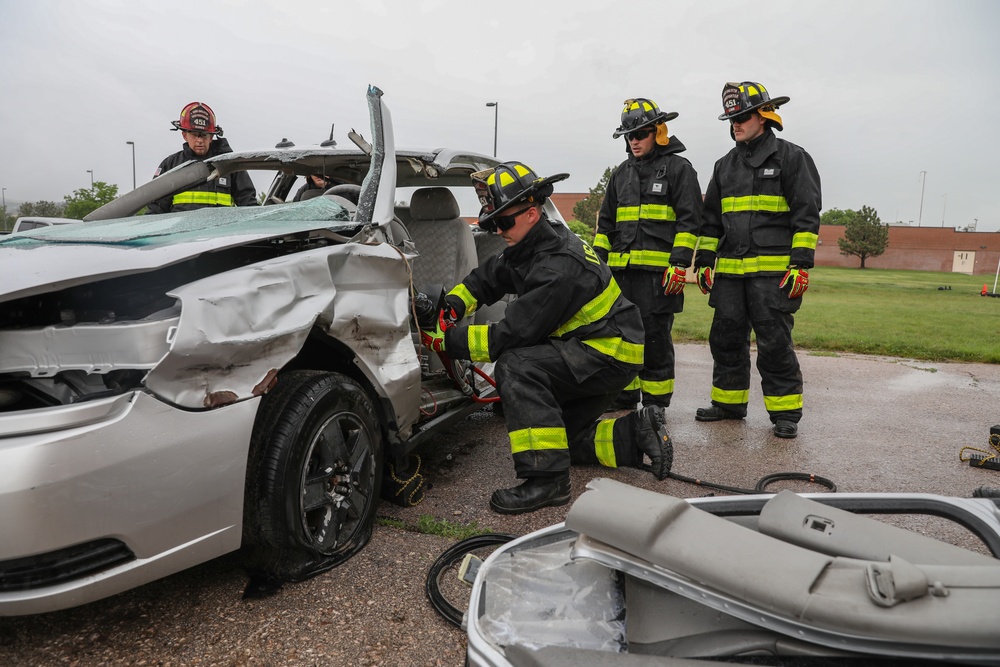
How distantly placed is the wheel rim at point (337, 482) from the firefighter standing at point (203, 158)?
221cm

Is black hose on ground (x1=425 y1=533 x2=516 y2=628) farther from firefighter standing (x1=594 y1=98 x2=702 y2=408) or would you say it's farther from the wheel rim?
firefighter standing (x1=594 y1=98 x2=702 y2=408)

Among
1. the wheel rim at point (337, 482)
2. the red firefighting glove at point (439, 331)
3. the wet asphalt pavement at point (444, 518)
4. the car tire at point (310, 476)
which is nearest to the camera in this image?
the wet asphalt pavement at point (444, 518)

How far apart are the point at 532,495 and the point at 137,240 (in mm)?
1860

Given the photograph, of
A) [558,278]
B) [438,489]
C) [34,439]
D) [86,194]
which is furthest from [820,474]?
[86,194]

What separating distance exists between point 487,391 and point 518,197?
119 cm

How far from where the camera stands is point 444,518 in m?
2.86

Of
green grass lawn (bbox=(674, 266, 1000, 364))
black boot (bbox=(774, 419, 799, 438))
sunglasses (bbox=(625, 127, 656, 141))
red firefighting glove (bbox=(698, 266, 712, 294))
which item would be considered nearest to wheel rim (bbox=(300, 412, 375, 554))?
black boot (bbox=(774, 419, 799, 438))

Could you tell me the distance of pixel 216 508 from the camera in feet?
6.06

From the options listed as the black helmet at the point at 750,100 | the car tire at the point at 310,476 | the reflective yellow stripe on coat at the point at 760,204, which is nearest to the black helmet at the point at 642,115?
the black helmet at the point at 750,100

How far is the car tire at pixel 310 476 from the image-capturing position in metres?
2.03

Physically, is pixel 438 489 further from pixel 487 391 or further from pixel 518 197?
pixel 518 197

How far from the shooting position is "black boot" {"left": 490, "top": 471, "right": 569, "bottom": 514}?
9.70 feet

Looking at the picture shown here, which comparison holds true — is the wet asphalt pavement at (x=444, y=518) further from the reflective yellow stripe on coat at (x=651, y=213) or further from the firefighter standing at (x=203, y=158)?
the firefighter standing at (x=203, y=158)

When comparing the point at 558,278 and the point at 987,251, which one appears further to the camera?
the point at 987,251
